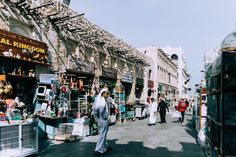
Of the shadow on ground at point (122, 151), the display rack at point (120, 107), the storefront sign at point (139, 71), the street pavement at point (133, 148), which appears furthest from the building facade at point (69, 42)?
the shadow on ground at point (122, 151)

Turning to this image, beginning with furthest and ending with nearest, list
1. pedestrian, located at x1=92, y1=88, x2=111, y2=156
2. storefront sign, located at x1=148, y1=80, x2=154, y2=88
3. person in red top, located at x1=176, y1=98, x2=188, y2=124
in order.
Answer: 1. storefront sign, located at x1=148, y1=80, x2=154, y2=88
2. person in red top, located at x1=176, y1=98, x2=188, y2=124
3. pedestrian, located at x1=92, y1=88, x2=111, y2=156

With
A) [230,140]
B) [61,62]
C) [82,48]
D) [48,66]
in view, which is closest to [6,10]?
[48,66]

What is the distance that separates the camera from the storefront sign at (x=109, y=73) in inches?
797

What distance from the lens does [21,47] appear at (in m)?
11.5

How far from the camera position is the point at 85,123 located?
40.3 feet

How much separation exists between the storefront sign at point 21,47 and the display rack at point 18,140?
3.98 metres

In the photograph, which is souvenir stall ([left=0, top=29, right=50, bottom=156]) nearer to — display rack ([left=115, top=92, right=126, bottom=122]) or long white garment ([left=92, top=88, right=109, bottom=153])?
long white garment ([left=92, top=88, right=109, bottom=153])

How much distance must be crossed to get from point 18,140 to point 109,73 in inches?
547

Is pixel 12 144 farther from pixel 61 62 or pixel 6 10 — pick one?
pixel 61 62

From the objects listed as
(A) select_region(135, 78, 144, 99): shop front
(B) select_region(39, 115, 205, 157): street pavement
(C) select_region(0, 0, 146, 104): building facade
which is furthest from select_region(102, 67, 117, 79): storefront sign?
(B) select_region(39, 115, 205, 157): street pavement

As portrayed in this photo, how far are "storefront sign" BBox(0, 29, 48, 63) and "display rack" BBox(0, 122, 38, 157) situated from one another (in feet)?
13.0

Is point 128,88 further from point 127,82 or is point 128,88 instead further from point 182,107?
point 182,107

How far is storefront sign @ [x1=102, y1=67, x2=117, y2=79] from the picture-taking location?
20234 millimetres

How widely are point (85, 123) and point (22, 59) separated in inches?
147
